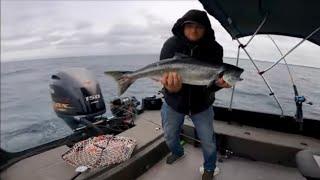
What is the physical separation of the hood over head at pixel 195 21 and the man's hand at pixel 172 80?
538 millimetres

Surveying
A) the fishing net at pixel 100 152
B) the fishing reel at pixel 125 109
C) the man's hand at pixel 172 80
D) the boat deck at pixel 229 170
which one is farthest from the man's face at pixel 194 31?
the fishing reel at pixel 125 109

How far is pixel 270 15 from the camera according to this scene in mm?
3889

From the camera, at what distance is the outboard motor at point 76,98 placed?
16.7ft

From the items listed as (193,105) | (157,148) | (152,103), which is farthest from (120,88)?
(152,103)

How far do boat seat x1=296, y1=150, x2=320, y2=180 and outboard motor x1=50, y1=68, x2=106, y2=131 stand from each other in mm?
3156

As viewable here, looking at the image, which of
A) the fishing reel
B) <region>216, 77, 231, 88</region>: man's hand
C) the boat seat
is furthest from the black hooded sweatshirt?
the fishing reel

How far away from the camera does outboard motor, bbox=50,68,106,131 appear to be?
16.7 feet

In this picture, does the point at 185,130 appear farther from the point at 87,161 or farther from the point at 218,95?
the point at 218,95

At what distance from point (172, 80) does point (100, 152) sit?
1.26 meters

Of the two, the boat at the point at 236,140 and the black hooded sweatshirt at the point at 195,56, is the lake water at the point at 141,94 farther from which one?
the black hooded sweatshirt at the point at 195,56

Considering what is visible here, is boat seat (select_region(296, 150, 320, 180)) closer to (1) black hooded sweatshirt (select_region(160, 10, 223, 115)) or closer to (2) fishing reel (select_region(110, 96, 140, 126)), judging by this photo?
(1) black hooded sweatshirt (select_region(160, 10, 223, 115))

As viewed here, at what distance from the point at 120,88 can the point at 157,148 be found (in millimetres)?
1168

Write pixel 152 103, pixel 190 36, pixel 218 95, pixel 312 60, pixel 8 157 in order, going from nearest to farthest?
pixel 190 36 → pixel 8 157 → pixel 312 60 → pixel 152 103 → pixel 218 95

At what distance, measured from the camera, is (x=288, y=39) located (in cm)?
428
